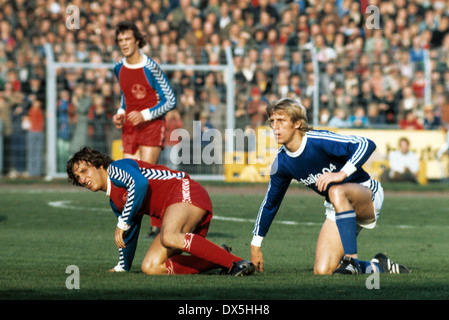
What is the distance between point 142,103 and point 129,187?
4167mm

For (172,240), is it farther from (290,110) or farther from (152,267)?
(290,110)

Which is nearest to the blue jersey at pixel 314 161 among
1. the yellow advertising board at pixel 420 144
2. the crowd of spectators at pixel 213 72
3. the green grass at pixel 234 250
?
the green grass at pixel 234 250

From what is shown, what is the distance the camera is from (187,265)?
23.8 ft

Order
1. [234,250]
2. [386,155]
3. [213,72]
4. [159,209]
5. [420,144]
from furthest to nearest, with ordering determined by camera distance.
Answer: [213,72] < [420,144] < [386,155] < [234,250] < [159,209]

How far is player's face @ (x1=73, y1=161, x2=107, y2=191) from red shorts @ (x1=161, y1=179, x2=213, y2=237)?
0.57m

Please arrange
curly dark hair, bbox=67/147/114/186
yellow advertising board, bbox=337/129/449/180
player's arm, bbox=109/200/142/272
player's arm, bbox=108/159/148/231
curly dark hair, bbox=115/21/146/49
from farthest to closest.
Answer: yellow advertising board, bbox=337/129/449/180 < curly dark hair, bbox=115/21/146/49 < player's arm, bbox=109/200/142/272 < curly dark hair, bbox=67/147/114/186 < player's arm, bbox=108/159/148/231

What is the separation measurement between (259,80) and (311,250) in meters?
10.6

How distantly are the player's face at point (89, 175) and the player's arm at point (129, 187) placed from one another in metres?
A: 0.14

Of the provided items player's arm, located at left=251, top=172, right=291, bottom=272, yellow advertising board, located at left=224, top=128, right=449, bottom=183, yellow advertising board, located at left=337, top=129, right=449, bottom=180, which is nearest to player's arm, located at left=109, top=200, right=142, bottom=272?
player's arm, located at left=251, top=172, right=291, bottom=272

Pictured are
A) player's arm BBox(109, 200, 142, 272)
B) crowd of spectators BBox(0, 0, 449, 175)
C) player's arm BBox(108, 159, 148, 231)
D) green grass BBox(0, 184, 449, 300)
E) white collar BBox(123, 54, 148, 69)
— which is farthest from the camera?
crowd of spectators BBox(0, 0, 449, 175)

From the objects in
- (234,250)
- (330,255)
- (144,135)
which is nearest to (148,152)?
(144,135)

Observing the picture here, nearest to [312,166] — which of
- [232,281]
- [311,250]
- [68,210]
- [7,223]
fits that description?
[232,281]

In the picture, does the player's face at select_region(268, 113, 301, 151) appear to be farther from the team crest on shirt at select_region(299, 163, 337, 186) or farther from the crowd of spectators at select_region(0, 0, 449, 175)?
the crowd of spectators at select_region(0, 0, 449, 175)

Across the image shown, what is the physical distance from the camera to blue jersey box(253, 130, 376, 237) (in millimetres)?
7070
